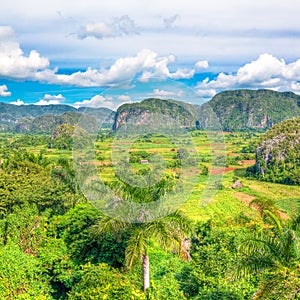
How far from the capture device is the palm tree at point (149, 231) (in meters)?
6.38

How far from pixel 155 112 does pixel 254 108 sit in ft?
403

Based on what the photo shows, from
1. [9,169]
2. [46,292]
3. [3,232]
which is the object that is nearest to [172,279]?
[46,292]

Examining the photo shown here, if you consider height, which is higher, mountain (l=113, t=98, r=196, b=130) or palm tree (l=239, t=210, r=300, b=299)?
mountain (l=113, t=98, r=196, b=130)

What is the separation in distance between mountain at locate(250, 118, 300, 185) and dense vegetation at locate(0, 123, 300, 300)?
22916mm

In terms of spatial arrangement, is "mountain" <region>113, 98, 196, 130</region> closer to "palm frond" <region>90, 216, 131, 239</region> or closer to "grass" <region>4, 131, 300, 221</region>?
"grass" <region>4, 131, 300, 221</region>

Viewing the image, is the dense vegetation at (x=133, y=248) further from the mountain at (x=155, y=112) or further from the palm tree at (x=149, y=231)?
the mountain at (x=155, y=112)

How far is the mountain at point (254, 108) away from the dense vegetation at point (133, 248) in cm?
9993

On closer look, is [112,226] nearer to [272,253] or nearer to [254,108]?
[272,253]

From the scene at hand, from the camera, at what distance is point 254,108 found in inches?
4835

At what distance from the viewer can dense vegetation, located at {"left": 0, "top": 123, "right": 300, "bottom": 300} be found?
571cm

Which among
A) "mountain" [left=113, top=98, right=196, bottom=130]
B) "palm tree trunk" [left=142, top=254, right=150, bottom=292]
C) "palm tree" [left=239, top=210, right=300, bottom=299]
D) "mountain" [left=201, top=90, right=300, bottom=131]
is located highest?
"mountain" [left=201, top=90, right=300, bottom=131]

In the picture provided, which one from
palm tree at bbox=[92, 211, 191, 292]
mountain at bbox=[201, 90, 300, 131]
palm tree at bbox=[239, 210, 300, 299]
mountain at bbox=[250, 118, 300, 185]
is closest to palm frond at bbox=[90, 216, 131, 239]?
palm tree at bbox=[92, 211, 191, 292]

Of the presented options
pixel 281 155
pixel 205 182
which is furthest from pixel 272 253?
pixel 281 155

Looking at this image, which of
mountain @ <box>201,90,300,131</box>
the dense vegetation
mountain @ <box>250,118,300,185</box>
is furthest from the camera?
mountain @ <box>201,90,300,131</box>
